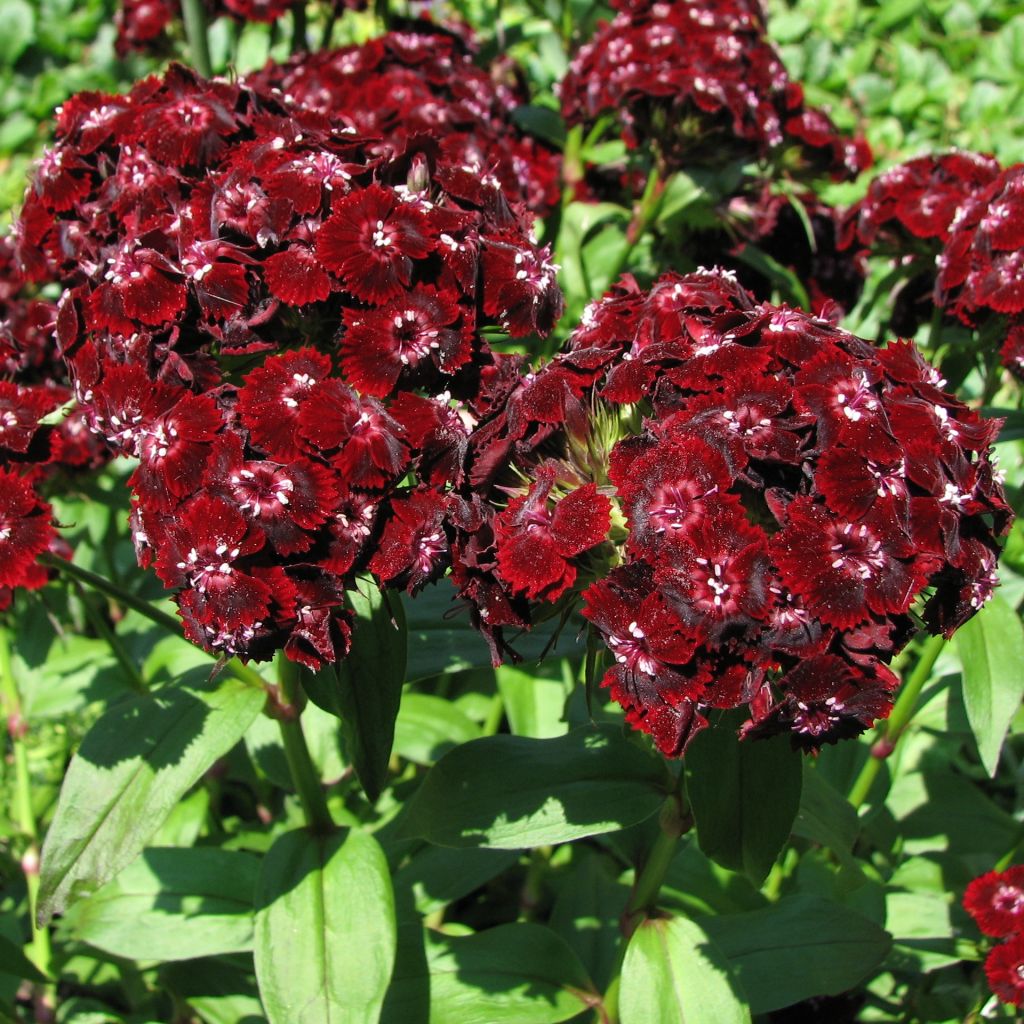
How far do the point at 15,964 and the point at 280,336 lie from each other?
1630mm

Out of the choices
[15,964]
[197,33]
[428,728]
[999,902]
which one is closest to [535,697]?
[428,728]

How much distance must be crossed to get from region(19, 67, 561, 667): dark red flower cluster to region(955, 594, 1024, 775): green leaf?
141cm

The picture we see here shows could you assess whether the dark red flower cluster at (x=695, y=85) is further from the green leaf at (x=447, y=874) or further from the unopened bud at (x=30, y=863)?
the unopened bud at (x=30, y=863)

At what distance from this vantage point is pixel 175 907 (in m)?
2.90

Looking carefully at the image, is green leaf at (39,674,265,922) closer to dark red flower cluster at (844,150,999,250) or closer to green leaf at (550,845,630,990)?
green leaf at (550,845,630,990)

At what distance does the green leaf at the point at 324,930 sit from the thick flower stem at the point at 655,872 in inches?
21.8

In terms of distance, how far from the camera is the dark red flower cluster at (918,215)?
313 cm

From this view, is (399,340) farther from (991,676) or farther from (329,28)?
(329,28)

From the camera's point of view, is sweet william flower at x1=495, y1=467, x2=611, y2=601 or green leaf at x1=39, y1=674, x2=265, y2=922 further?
green leaf at x1=39, y1=674, x2=265, y2=922

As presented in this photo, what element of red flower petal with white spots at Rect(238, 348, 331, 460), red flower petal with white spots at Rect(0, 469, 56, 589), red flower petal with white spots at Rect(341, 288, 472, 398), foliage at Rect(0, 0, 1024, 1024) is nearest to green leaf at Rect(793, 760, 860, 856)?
foliage at Rect(0, 0, 1024, 1024)

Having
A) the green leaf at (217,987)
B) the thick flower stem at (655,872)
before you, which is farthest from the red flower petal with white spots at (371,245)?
the green leaf at (217,987)

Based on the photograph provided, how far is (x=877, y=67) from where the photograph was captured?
810 centimetres

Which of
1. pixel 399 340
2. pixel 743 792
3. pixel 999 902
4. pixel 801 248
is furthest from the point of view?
pixel 801 248

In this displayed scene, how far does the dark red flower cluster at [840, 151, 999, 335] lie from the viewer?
313cm
